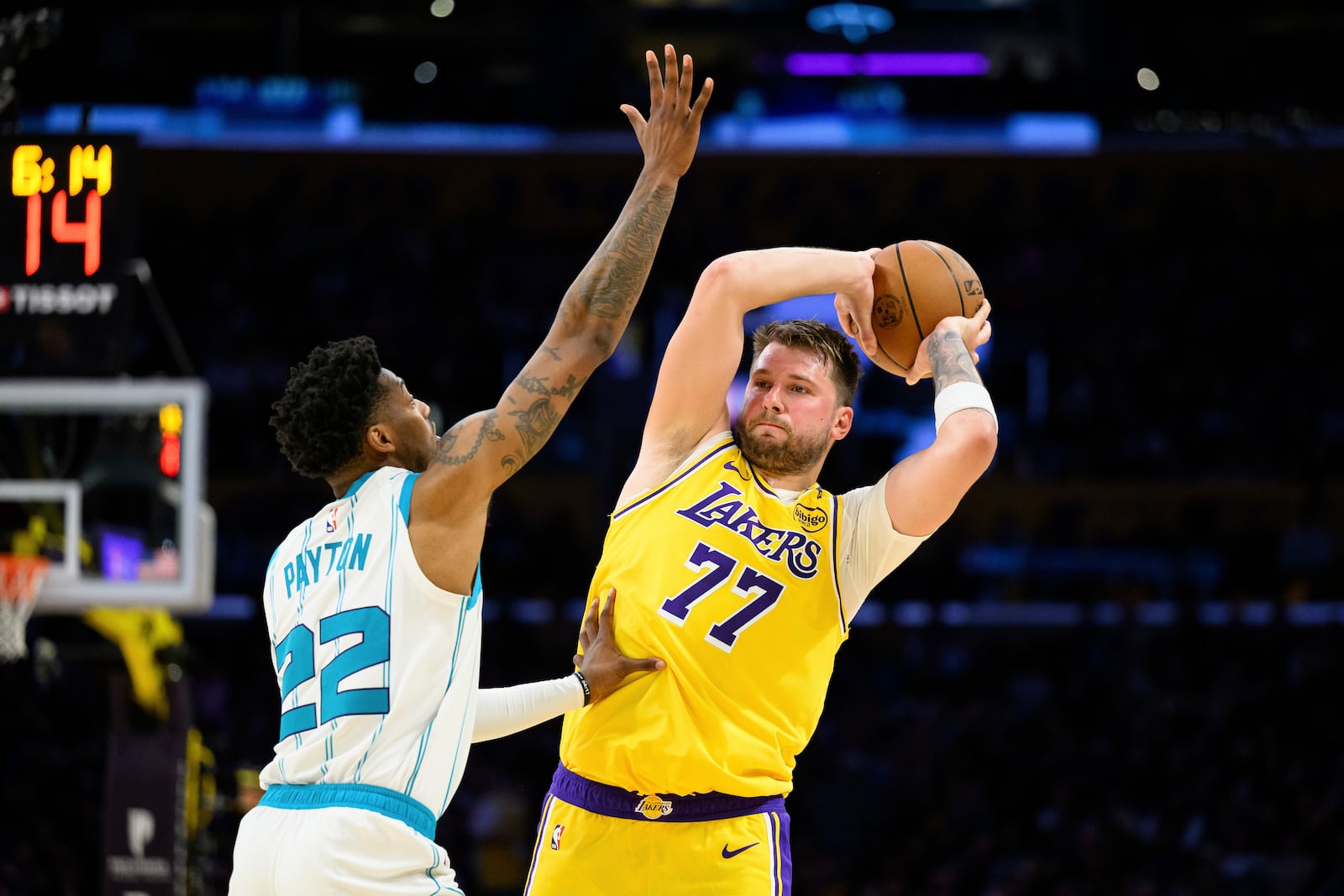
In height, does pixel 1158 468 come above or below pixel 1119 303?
below

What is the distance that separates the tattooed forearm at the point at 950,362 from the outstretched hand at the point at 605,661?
116 centimetres

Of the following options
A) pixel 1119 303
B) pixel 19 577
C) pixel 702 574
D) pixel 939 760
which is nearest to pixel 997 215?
pixel 1119 303

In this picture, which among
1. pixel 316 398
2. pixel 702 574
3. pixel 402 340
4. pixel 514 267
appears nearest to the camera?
pixel 316 398

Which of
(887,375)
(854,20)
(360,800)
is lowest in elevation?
(360,800)

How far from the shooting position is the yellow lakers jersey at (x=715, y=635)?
4.14 metres

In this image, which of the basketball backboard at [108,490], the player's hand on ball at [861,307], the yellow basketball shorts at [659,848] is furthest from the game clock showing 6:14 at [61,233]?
the yellow basketball shorts at [659,848]

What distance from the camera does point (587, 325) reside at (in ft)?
13.1

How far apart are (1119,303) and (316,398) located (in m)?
16.7

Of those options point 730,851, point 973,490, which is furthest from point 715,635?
point 973,490

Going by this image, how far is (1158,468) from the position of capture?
17609mm

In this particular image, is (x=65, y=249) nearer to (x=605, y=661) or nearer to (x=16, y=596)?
(x=16, y=596)

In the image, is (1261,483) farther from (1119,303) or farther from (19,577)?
(19,577)

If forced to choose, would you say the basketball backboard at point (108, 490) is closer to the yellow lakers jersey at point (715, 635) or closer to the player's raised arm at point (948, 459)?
the yellow lakers jersey at point (715, 635)

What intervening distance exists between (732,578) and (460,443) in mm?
963
